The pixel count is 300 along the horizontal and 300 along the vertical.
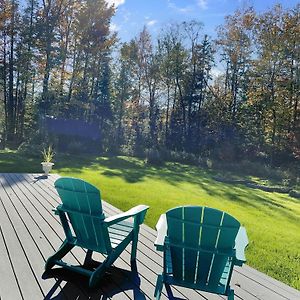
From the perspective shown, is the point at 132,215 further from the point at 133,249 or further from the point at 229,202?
the point at 229,202

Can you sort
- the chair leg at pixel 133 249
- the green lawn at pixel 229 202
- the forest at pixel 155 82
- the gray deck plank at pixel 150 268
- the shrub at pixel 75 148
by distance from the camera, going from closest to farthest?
the gray deck plank at pixel 150 268, the chair leg at pixel 133 249, the green lawn at pixel 229 202, the shrub at pixel 75 148, the forest at pixel 155 82

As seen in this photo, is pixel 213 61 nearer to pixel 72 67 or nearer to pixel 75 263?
pixel 72 67

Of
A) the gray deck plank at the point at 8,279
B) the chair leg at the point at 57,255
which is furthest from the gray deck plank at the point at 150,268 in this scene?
the gray deck plank at the point at 8,279

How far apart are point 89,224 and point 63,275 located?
47 centimetres

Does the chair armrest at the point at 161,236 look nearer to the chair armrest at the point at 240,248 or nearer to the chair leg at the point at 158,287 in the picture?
the chair leg at the point at 158,287

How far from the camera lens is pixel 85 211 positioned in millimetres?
2422

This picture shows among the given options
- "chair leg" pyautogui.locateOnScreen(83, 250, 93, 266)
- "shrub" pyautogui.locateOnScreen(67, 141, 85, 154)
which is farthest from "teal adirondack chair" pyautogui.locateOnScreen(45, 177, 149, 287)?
"shrub" pyautogui.locateOnScreen(67, 141, 85, 154)

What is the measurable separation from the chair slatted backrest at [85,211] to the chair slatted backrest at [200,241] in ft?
1.85

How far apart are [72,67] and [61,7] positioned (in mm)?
2952

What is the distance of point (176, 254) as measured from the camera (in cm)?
209

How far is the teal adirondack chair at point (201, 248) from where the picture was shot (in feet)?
6.37

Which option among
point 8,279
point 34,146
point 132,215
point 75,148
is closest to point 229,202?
point 132,215

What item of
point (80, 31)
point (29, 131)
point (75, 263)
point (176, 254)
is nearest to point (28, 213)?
point (75, 263)

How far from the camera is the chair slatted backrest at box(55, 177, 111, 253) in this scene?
2367mm
